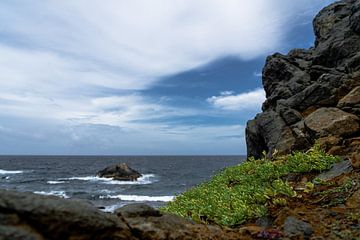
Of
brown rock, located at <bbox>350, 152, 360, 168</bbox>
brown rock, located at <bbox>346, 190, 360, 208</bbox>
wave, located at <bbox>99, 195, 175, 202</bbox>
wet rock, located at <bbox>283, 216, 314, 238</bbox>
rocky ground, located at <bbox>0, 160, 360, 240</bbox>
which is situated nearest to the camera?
rocky ground, located at <bbox>0, 160, 360, 240</bbox>

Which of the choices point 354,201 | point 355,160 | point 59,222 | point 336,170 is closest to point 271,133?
point 355,160

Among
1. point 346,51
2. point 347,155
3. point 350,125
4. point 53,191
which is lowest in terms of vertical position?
point 53,191

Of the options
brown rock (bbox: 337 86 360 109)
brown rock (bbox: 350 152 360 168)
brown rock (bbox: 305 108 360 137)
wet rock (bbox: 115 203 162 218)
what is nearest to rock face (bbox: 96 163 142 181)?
brown rock (bbox: 305 108 360 137)

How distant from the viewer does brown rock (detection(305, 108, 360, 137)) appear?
55.0 ft

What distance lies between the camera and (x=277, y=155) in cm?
1845

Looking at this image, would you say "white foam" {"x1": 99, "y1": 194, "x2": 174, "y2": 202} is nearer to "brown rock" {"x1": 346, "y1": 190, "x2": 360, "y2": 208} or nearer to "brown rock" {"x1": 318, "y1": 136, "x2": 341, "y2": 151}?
"brown rock" {"x1": 318, "y1": 136, "x2": 341, "y2": 151}

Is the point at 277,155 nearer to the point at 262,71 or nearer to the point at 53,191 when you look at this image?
the point at 262,71

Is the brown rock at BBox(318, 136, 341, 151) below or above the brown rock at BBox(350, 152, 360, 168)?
above

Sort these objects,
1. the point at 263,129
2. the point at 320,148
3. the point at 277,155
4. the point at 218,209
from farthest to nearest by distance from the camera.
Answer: the point at 263,129 < the point at 277,155 < the point at 320,148 < the point at 218,209

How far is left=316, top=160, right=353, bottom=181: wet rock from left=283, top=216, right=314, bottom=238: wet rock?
13.8 ft

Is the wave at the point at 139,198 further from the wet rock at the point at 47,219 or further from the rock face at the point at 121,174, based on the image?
the wet rock at the point at 47,219

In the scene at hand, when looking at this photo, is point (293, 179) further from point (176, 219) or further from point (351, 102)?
point (176, 219)

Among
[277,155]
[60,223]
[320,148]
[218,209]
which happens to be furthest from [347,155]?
[60,223]

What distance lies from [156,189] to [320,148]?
189 ft
